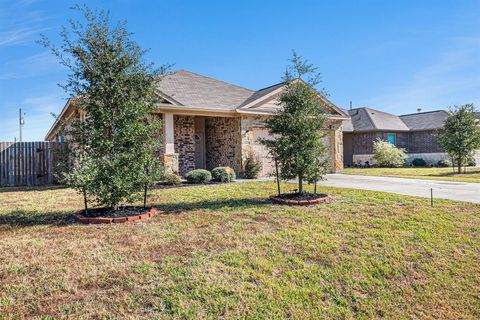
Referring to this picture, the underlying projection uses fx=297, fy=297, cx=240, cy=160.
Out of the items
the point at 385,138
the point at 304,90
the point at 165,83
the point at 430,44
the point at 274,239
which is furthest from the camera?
the point at 385,138

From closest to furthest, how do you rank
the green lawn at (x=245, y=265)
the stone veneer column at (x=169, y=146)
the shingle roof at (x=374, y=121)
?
the green lawn at (x=245, y=265) < the stone veneer column at (x=169, y=146) < the shingle roof at (x=374, y=121)

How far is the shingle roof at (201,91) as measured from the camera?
45.2ft

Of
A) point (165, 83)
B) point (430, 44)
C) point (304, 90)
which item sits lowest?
point (304, 90)

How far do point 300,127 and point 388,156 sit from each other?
2016cm

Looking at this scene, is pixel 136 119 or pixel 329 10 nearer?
pixel 136 119

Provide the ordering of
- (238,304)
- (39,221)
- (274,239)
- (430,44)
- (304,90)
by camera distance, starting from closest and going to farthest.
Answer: (238,304) → (274,239) → (39,221) → (304,90) → (430,44)

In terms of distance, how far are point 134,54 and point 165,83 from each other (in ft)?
30.2

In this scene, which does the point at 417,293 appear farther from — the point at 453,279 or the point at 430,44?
the point at 430,44

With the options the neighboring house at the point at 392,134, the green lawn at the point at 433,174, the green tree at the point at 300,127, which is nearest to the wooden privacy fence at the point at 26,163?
the green tree at the point at 300,127

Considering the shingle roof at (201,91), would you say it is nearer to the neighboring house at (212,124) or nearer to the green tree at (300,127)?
the neighboring house at (212,124)

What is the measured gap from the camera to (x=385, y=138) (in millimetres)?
27797

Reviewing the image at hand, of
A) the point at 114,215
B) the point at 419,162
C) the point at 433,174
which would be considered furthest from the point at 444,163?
the point at 114,215

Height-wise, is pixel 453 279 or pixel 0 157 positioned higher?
pixel 0 157

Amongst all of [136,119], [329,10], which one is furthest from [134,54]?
[329,10]
